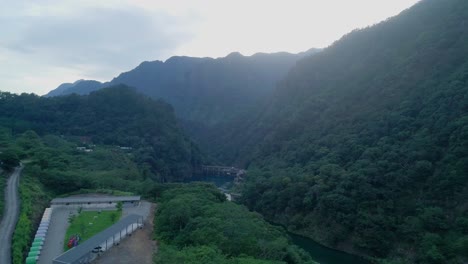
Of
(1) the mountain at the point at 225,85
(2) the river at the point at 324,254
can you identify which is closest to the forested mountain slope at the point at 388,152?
(2) the river at the point at 324,254

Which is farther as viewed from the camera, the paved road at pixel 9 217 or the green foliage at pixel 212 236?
the paved road at pixel 9 217

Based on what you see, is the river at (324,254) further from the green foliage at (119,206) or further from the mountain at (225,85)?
the mountain at (225,85)

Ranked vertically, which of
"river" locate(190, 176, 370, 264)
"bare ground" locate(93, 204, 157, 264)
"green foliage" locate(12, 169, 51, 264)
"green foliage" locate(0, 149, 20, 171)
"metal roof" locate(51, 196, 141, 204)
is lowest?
"river" locate(190, 176, 370, 264)

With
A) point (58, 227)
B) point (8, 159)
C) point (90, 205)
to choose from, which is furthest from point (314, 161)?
point (8, 159)

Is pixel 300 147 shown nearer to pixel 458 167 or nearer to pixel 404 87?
pixel 404 87

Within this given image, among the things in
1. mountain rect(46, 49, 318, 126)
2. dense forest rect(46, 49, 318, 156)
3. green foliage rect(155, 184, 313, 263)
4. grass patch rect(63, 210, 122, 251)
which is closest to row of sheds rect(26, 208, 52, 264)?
grass patch rect(63, 210, 122, 251)

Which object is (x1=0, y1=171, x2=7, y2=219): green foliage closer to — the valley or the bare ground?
the valley
